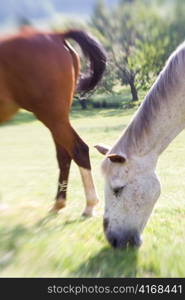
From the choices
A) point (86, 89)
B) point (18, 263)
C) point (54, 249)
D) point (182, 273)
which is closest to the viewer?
point (182, 273)

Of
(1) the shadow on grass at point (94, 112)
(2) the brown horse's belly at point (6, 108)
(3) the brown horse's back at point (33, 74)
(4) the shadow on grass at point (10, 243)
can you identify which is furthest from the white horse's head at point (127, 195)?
(1) the shadow on grass at point (94, 112)

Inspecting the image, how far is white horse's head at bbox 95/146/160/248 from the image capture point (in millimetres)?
3029

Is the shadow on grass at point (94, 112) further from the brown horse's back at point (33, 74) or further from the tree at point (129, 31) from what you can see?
the brown horse's back at point (33, 74)

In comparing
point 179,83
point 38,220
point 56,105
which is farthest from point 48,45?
point 38,220

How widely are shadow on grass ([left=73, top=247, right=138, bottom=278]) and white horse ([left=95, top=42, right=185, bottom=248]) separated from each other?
0.09m

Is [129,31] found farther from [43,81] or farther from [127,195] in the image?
[127,195]

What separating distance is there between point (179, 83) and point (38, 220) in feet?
7.12

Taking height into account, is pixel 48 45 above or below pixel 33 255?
above

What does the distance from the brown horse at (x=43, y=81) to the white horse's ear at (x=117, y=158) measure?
3.47 feet

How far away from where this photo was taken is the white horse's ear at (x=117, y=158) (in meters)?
2.89

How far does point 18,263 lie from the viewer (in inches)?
116

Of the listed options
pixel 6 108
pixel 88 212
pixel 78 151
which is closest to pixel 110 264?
pixel 88 212

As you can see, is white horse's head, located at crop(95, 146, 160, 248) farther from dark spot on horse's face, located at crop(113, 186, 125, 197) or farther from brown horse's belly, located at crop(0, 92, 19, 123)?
brown horse's belly, located at crop(0, 92, 19, 123)

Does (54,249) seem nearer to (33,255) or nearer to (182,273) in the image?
(33,255)
